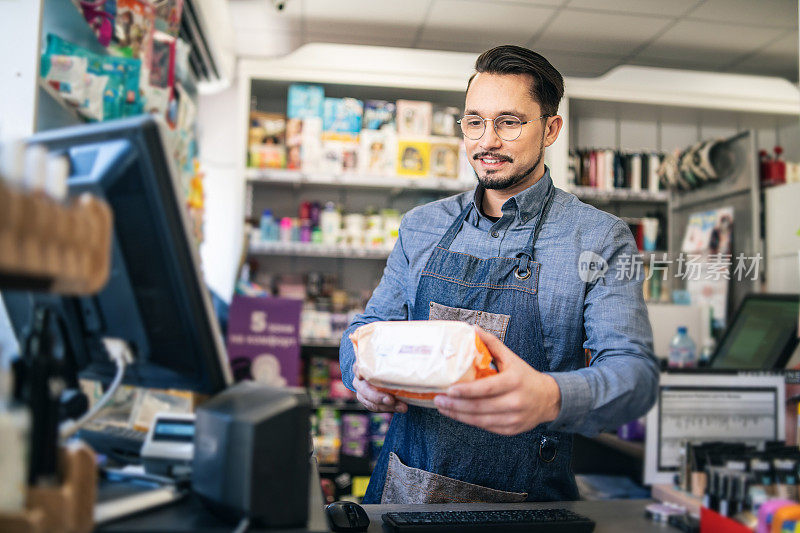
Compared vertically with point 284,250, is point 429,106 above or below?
above

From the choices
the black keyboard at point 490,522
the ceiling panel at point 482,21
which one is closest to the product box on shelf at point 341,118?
the ceiling panel at point 482,21

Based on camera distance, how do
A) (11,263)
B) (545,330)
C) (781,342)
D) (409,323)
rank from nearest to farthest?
(11,263)
(409,323)
(545,330)
(781,342)

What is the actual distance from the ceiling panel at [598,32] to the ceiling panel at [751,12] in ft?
0.87

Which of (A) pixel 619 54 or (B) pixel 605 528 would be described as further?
(A) pixel 619 54

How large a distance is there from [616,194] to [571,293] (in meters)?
3.03

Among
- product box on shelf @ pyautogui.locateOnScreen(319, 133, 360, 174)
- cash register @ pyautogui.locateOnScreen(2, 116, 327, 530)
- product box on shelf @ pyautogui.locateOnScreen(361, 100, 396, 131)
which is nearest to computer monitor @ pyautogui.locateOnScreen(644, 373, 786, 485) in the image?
cash register @ pyautogui.locateOnScreen(2, 116, 327, 530)

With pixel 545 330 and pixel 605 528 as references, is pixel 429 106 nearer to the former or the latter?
pixel 545 330

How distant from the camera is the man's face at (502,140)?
1.64m

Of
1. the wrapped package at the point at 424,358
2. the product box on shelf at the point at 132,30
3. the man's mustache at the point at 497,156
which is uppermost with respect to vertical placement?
the product box on shelf at the point at 132,30

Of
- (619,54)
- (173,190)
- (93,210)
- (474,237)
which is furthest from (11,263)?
(619,54)

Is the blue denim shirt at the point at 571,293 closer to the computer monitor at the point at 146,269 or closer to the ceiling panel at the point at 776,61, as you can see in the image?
the computer monitor at the point at 146,269

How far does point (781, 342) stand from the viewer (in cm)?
294

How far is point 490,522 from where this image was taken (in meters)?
1.07

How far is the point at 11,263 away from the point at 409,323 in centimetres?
67
